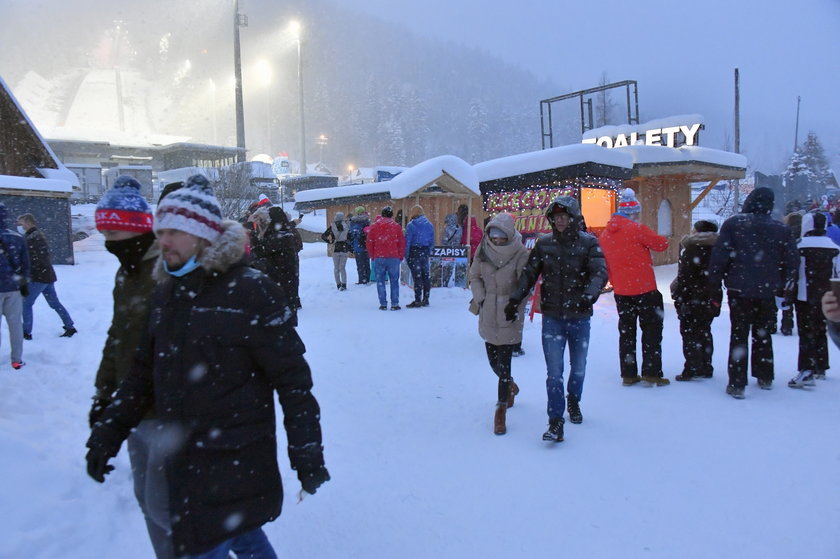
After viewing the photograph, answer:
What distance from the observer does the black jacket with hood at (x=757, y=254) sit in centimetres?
498

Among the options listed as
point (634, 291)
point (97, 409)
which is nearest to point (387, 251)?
point (634, 291)

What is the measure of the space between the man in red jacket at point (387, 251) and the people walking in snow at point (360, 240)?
2736mm

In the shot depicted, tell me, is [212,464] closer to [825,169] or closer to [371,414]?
[371,414]

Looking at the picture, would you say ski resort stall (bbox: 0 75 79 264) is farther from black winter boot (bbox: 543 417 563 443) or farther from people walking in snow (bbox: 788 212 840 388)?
people walking in snow (bbox: 788 212 840 388)

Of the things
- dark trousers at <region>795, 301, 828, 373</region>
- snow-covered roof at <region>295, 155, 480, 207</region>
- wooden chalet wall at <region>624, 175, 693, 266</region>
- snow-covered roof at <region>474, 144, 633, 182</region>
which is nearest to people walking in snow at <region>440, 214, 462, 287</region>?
snow-covered roof at <region>295, 155, 480, 207</region>

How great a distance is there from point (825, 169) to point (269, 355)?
233ft

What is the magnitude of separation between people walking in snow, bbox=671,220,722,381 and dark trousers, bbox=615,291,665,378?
0.43 metres

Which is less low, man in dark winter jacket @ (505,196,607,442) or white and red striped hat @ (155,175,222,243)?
white and red striped hat @ (155,175,222,243)

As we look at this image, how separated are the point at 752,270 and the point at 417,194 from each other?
859cm

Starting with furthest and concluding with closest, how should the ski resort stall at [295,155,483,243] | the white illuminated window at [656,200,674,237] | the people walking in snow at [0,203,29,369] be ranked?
the white illuminated window at [656,200,674,237] → the ski resort stall at [295,155,483,243] → the people walking in snow at [0,203,29,369]

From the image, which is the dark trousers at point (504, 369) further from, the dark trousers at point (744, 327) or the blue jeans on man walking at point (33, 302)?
the blue jeans on man walking at point (33, 302)

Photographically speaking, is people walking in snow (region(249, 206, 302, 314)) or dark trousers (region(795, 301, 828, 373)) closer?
dark trousers (region(795, 301, 828, 373))

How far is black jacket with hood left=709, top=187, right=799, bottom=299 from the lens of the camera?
16.3 ft

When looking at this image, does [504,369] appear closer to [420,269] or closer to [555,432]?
[555,432]
